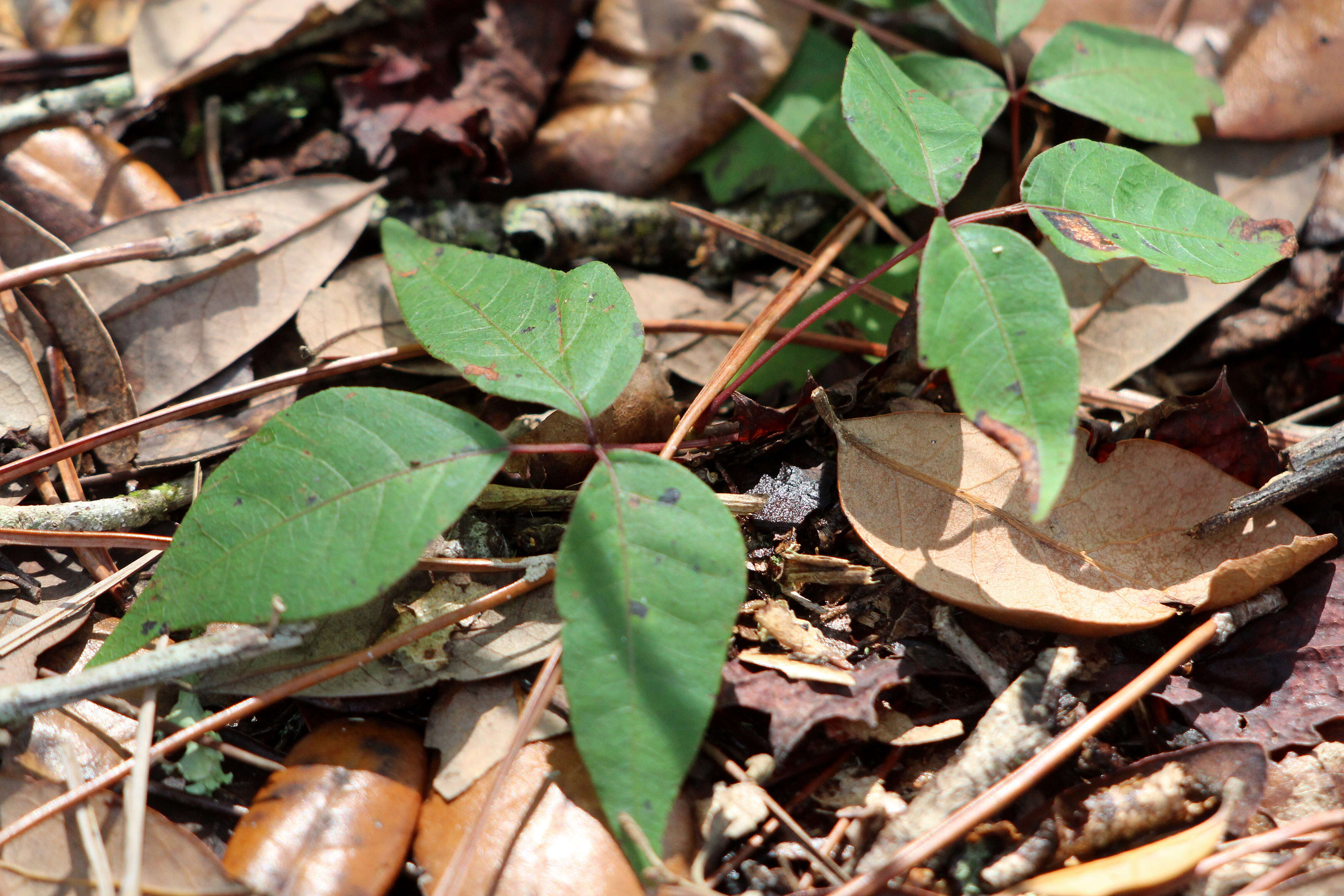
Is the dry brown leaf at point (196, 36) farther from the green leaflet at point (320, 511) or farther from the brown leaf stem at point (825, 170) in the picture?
the green leaflet at point (320, 511)

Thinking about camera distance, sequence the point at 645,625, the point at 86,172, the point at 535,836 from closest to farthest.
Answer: the point at 645,625, the point at 535,836, the point at 86,172

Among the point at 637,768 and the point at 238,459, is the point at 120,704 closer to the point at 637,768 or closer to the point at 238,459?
the point at 238,459

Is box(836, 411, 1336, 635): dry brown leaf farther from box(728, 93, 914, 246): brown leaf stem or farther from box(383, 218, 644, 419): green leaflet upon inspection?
box(728, 93, 914, 246): brown leaf stem

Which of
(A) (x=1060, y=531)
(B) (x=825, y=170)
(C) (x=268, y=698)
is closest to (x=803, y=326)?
(A) (x=1060, y=531)

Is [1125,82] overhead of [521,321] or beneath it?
overhead

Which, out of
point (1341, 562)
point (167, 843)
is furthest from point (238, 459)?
point (1341, 562)

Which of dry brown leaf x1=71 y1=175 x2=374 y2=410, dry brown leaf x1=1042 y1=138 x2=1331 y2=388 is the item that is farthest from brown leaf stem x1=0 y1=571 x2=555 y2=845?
dry brown leaf x1=1042 y1=138 x2=1331 y2=388

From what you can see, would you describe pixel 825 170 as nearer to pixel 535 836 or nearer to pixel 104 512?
pixel 535 836
